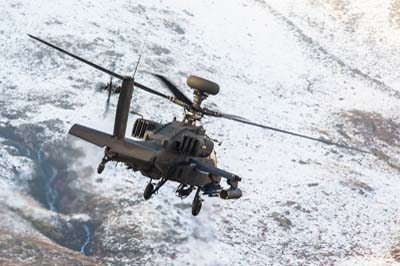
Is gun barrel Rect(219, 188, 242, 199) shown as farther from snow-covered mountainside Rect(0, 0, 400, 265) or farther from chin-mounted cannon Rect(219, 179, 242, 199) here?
snow-covered mountainside Rect(0, 0, 400, 265)

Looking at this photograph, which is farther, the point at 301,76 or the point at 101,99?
the point at 301,76

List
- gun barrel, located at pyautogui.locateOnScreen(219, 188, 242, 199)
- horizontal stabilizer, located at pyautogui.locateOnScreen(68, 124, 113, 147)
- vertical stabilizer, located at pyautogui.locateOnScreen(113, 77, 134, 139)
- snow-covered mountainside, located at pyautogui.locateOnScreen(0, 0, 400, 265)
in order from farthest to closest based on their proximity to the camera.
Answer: snow-covered mountainside, located at pyautogui.locateOnScreen(0, 0, 400, 265) → gun barrel, located at pyautogui.locateOnScreen(219, 188, 242, 199) → horizontal stabilizer, located at pyautogui.locateOnScreen(68, 124, 113, 147) → vertical stabilizer, located at pyautogui.locateOnScreen(113, 77, 134, 139)

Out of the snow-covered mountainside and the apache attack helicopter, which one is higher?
the apache attack helicopter

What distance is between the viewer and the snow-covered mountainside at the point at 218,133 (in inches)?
1532

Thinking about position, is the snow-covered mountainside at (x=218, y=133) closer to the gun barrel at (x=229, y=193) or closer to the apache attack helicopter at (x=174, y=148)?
the apache attack helicopter at (x=174, y=148)

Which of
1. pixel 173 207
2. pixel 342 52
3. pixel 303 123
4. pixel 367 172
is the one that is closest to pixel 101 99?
pixel 173 207

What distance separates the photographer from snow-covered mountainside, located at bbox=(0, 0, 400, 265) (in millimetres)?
38906

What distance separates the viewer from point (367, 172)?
161ft

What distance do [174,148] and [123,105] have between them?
2.70m

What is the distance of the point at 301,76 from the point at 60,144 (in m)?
27.2

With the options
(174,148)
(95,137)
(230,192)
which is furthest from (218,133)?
(95,137)

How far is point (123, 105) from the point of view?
58.0 ft

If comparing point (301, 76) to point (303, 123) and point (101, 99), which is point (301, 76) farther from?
point (101, 99)

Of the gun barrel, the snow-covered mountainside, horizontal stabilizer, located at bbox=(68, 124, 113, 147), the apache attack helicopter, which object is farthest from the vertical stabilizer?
the snow-covered mountainside
